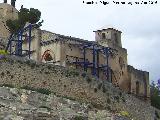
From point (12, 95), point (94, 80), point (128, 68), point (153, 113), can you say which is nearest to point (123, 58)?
point (128, 68)

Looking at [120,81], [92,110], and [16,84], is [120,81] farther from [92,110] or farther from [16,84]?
[16,84]

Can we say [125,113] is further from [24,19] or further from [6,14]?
[6,14]

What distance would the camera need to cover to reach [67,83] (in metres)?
44.6

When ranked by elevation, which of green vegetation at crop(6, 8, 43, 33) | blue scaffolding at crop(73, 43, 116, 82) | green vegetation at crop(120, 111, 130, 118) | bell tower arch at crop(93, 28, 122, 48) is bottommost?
green vegetation at crop(120, 111, 130, 118)

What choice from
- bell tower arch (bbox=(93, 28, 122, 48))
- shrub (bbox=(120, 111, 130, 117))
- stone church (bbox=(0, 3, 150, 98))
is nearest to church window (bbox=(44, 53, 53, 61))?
stone church (bbox=(0, 3, 150, 98))

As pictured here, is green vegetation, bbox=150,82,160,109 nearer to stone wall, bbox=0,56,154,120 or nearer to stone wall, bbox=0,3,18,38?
stone wall, bbox=0,56,154,120

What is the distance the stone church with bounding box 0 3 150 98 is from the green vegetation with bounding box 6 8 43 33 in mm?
4214

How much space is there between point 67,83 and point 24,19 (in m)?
23.6

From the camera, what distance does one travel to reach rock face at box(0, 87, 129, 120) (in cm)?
3888

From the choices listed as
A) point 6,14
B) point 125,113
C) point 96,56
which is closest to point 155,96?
point 96,56

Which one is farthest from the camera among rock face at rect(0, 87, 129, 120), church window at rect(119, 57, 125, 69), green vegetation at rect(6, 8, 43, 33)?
green vegetation at rect(6, 8, 43, 33)

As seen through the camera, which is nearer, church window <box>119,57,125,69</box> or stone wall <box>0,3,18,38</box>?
church window <box>119,57,125,69</box>

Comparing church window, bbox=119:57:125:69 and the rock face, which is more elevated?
church window, bbox=119:57:125:69

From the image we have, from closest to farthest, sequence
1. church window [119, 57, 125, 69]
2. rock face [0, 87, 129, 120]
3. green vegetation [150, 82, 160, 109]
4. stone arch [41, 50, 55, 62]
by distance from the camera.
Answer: rock face [0, 87, 129, 120] → stone arch [41, 50, 55, 62] → church window [119, 57, 125, 69] → green vegetation [150, 82, 160, 109]
